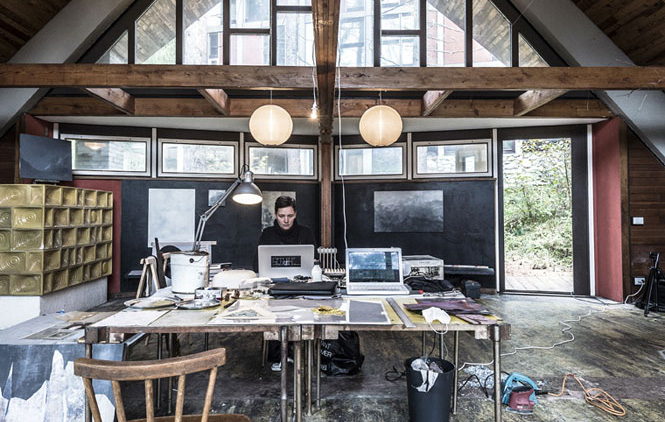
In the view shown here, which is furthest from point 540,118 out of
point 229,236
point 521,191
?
point 229,236

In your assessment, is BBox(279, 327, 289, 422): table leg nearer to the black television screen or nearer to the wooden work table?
the wooden work table

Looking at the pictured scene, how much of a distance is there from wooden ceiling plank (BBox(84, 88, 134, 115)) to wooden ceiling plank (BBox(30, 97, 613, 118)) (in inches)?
5.1

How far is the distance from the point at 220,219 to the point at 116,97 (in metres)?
2.59

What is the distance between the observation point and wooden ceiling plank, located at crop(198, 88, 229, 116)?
483cm

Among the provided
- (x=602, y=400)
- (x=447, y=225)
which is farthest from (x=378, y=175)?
(x=602, y=400)

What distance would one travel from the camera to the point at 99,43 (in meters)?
5.55

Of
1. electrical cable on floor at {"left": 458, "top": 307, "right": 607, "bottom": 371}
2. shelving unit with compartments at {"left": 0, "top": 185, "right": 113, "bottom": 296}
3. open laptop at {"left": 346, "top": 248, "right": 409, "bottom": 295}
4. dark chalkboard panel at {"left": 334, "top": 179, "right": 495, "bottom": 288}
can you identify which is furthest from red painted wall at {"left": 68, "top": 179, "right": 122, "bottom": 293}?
electrical cable on floor at {"left": 458, "top": 307, "right": 607, "bottom": 371}

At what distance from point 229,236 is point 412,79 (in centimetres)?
422

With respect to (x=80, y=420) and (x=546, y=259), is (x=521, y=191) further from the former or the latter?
(x=80, y=420)

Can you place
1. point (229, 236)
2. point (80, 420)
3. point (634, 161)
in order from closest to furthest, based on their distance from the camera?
point (80, 420) → point (634, 161) → point (229, 236)

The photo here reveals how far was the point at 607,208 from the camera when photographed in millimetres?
6195

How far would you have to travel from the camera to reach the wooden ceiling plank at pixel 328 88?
4211 millimetres

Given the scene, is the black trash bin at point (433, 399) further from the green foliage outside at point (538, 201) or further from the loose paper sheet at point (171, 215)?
the loose paper sheet at point (171, 215)

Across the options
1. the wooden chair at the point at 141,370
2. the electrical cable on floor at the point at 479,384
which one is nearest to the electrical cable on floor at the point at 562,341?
the electrical cable on floor at the point at 479,384
